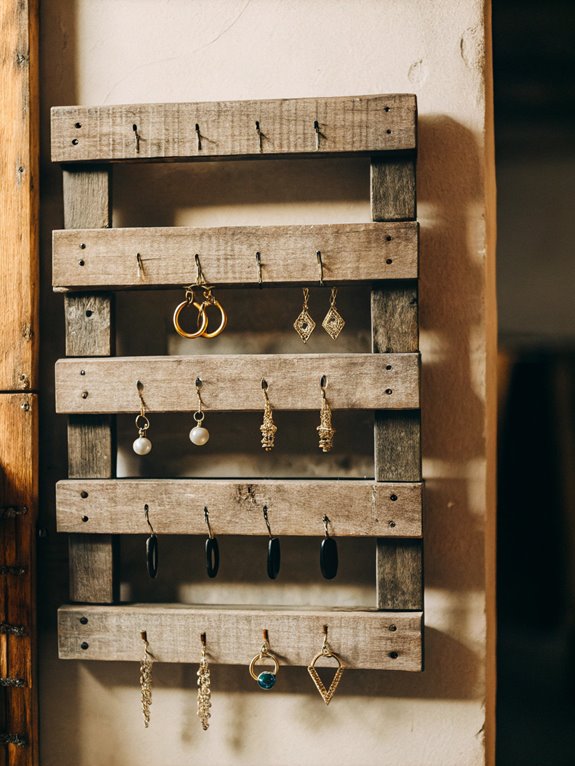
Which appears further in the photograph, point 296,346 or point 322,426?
point 296,346

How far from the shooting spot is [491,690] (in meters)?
1.44

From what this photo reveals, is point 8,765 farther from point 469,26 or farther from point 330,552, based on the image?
point 469,26

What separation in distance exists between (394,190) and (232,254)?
0.32m

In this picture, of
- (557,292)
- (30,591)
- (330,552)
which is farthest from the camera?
(557,292)

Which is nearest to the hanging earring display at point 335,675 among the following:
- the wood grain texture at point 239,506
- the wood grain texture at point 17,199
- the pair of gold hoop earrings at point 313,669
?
the pair of gold hoop earrings at point 313,669

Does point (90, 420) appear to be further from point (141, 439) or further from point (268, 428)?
point (268, 428)

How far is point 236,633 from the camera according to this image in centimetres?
136

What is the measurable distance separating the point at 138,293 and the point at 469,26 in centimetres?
83

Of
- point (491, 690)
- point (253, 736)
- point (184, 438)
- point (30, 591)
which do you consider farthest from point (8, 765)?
point (491, 690)

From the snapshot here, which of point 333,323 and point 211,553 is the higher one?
point 333,323

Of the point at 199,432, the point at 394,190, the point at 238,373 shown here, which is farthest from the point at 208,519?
the point at 394,190

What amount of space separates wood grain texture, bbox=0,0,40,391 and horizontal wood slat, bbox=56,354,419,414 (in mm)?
115

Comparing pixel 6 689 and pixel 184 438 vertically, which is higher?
pixel 184 438

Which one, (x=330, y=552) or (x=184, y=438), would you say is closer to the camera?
(x=330, y=552)
